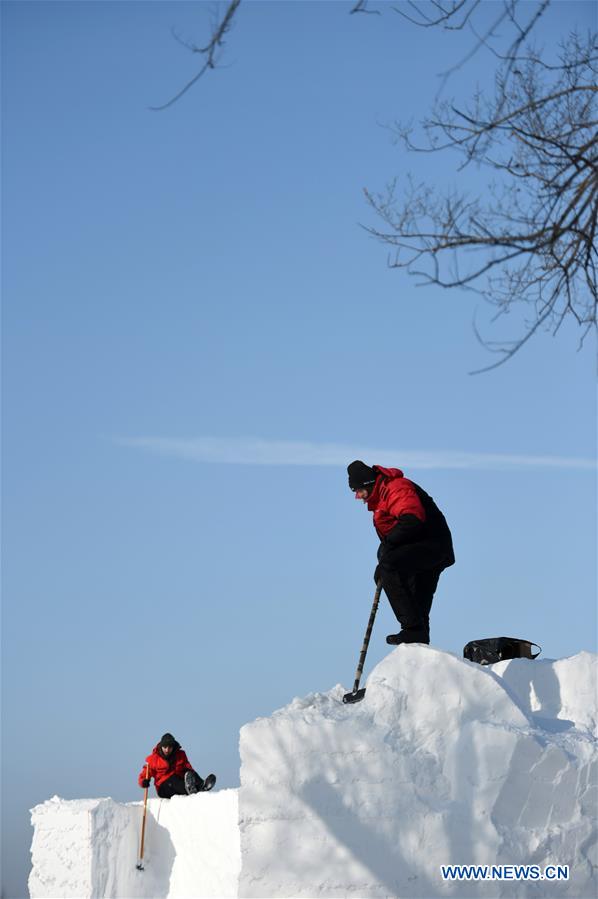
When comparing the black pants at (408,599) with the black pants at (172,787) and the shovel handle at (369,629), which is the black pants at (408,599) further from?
the black pants at (172,787)

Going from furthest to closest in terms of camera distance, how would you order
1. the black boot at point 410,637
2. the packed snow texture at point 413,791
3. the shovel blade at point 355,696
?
the black boot at point 410,637
the shovel blade at point 355,696
the packed snow texture at point 413,791

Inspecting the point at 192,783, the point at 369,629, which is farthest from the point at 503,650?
the point at 192,783

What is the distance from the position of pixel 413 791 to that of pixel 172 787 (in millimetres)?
5038

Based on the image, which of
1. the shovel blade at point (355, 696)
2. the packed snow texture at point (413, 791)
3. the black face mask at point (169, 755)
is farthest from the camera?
the black face mask at point (169, 755)

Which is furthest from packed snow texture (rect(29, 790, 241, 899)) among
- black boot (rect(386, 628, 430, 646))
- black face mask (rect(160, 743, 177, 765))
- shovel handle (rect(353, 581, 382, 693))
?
black boot (rect(386, 628, 430, 646))

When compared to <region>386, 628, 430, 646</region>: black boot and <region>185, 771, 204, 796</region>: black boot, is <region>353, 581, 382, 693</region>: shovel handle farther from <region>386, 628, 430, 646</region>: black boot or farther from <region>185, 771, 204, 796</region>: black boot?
<region>185, 771, 204, 796</region>: black boot

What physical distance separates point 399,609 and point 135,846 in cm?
411

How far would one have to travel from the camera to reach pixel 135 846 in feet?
32.7

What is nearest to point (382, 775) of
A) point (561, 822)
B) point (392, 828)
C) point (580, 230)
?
point (392, 828)

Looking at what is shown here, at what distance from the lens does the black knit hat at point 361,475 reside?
778cm

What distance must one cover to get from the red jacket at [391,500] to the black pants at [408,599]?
0.37 metres

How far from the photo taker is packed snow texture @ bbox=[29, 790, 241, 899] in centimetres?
905

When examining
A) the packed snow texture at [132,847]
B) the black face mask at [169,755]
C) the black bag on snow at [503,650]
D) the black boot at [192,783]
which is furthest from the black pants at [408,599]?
the black face mask at [169,755]

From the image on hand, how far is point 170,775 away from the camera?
10.9m
